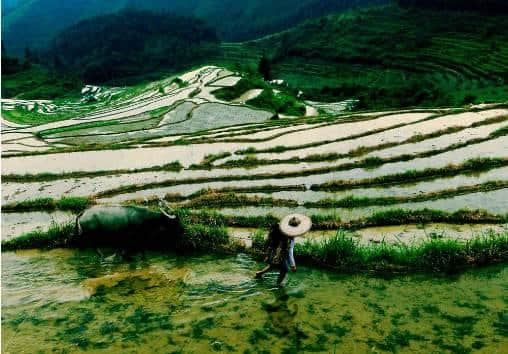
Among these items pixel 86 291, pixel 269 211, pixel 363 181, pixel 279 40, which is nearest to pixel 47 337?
pixel 86 291

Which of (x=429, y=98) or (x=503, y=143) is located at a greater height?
(x=503, y=143)

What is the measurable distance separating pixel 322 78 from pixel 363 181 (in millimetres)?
61701

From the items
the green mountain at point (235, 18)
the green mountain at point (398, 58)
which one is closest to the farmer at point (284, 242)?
the green mountain at point (398, 58)

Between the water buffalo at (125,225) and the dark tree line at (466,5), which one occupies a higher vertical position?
the dark tree line at (466,5)

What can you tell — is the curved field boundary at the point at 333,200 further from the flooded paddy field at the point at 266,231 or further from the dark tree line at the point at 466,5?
the dark tree line at the point at 466,5

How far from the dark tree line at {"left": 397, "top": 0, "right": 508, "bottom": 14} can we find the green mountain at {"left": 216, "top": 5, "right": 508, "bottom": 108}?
1348 mm

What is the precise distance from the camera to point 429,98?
43188 millimetres

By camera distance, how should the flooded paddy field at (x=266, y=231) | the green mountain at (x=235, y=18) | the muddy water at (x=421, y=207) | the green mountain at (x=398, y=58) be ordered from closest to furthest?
the flooded paddy field at (x=266, y=231), the muddy water at (x=421, y=207), the green mountain at (x=398, y=58), the green mountain at (x=235, y=18)

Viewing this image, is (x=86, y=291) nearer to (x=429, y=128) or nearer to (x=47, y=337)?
(x=47, y=337)

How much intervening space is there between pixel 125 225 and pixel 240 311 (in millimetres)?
2911

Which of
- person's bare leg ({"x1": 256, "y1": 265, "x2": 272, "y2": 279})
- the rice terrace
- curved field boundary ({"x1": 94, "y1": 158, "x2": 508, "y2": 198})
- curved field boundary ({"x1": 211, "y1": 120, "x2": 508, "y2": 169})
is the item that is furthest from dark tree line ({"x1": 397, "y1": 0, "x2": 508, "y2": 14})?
person's bare leg ({"x1": 256, "y1": 265, "x2": 272, "y2": 279})

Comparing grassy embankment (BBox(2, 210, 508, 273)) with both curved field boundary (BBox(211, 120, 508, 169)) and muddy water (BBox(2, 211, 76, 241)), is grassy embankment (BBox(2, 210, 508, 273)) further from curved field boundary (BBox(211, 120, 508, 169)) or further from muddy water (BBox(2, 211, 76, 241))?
curved field boundary (BBox(211, 120, 508, 169))

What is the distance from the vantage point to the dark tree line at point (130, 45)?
357 ft

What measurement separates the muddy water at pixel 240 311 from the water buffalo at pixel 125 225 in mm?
561
